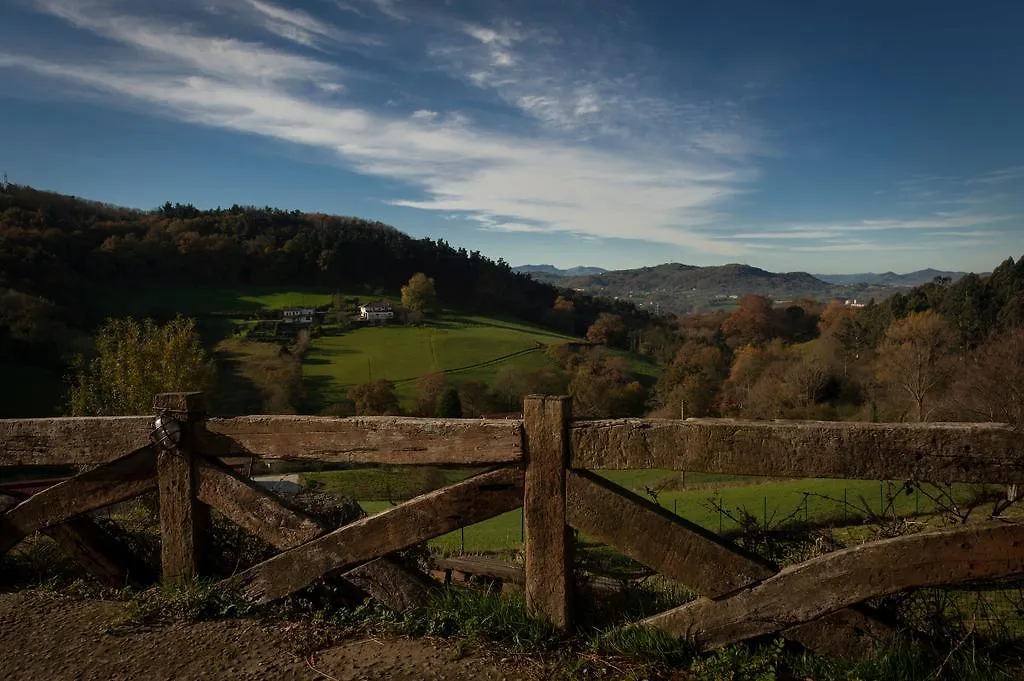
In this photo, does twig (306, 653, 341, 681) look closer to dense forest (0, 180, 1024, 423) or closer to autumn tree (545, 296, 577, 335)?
dense forest (0, 180, 1024, 423)

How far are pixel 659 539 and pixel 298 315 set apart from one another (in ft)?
307

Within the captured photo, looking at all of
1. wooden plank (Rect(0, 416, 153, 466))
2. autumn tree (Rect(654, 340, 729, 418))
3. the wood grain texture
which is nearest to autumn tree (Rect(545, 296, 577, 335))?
autumn tree (Rect(654, 340, 729, 418))

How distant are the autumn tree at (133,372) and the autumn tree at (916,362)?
131 ft

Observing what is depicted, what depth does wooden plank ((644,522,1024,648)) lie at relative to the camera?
2662 millimetres

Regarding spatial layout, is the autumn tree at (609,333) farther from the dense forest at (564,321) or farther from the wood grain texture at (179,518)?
the wood grain texture at (179,518)

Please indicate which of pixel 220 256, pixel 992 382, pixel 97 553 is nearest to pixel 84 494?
pixel 97 553

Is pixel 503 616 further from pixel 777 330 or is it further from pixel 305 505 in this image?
pixel 777 330

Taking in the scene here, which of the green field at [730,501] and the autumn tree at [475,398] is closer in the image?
the green field at [730,501]

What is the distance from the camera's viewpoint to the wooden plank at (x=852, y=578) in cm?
266

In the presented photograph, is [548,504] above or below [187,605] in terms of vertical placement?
above

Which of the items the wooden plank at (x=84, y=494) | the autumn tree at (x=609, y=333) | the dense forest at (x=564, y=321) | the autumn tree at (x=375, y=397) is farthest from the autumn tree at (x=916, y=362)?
the autumn tree at (x=609, y=333)

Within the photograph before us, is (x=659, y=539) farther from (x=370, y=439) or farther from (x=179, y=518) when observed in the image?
(x=179, y=518)

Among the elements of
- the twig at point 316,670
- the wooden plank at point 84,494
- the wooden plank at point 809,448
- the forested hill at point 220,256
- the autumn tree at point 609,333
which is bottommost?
the autumn tree at point 609,333

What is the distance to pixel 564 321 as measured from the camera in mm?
122062
